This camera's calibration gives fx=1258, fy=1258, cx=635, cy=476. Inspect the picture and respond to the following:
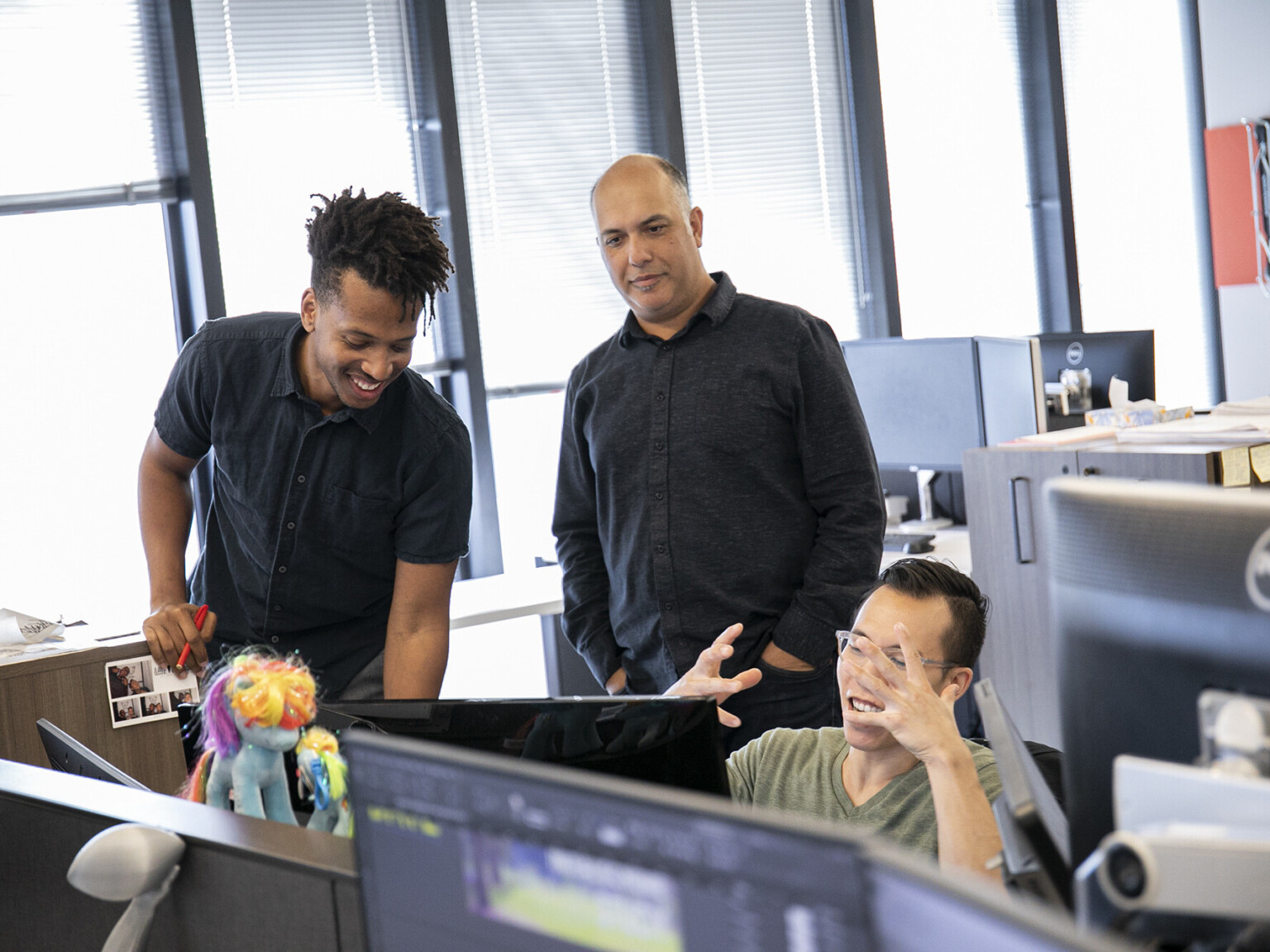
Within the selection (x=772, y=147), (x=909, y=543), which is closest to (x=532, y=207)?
(x=772, y=147)

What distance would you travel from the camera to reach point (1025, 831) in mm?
811

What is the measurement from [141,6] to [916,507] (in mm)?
2874

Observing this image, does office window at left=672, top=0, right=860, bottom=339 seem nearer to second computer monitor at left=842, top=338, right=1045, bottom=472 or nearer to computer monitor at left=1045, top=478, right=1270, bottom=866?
second computer monitor at left=842, top=338, right=1045, bottom=472

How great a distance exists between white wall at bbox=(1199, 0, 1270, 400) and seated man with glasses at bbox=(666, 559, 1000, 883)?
16.0ft

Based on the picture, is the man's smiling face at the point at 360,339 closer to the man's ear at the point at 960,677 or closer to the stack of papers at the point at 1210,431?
the man's ear at the point at 960,677

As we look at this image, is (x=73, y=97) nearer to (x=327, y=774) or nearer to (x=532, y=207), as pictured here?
(x=532, y=207)

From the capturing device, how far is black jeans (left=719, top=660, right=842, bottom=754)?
6.81 ft

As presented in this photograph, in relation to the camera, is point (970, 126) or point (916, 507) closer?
point (916, 507)

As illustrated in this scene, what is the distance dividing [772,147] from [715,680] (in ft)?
13.0

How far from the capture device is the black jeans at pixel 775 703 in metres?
2.08

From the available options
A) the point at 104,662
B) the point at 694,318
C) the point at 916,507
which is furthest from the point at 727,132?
the point at 104,662

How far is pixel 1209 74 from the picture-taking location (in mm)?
5918

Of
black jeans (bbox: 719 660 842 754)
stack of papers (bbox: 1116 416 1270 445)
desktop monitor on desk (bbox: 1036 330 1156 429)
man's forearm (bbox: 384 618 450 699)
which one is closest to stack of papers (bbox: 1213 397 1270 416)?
stack of papers (bbox: 1116 416 1270 445)

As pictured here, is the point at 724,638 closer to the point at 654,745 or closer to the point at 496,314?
the point at 654,745
